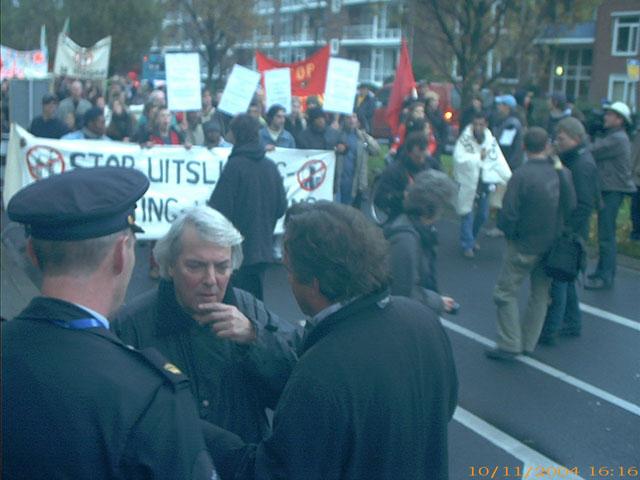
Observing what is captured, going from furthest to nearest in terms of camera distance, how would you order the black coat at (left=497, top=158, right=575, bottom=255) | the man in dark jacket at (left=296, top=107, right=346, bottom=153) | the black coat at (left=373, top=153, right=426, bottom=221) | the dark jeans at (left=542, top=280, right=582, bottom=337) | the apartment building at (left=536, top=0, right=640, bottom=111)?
1. the apartment building at (left=536, top=0, right=640, bottom=111)
2. the man in dark jacket at (left=296, top=107, right=346, bottom=153)
3. the dark jeans at (left=542, top=280, right=582, bottom=337)
4. the black coat at (left=497, top=158, right=575, bottom=255)
5. the black coat at (left=373, top=153, right=426, bottom=221)

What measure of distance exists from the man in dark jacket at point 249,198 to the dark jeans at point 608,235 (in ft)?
12.7

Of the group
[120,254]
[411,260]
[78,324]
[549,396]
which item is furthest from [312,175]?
[78,324]

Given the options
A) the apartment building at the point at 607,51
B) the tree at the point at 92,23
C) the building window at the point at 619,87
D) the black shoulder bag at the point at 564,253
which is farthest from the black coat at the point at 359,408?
the building window at the point at 619,87

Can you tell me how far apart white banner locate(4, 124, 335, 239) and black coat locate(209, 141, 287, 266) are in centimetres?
311

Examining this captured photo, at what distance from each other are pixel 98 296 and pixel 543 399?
15.3 ft

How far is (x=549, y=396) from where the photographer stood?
598 cm

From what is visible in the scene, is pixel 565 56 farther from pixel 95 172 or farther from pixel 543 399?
pixel 95 172

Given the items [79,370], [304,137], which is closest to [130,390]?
[79,370]

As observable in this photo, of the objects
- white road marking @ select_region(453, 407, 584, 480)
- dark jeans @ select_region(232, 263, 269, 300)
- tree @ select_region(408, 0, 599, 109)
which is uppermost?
tree @ select_region(408, 0, 599, 109)

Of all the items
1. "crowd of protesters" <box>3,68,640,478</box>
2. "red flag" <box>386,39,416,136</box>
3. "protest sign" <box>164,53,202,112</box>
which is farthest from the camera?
"red flag" <box>386,39,416,136</box>

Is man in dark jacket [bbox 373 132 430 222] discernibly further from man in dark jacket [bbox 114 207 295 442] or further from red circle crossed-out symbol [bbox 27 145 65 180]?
red circle crossed-out symbol [bbox 27 145 65 180]

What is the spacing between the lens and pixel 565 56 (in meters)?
51.2

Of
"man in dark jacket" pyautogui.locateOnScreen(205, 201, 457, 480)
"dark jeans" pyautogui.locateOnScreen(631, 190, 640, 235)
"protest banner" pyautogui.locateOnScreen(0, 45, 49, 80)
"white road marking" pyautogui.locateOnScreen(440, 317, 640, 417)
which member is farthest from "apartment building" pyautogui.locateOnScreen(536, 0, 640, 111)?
"man in dark jacket" pyautogui.locateOnScreen(205, 201, 457, 480)

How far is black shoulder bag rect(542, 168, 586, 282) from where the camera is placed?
6414 millimetres
